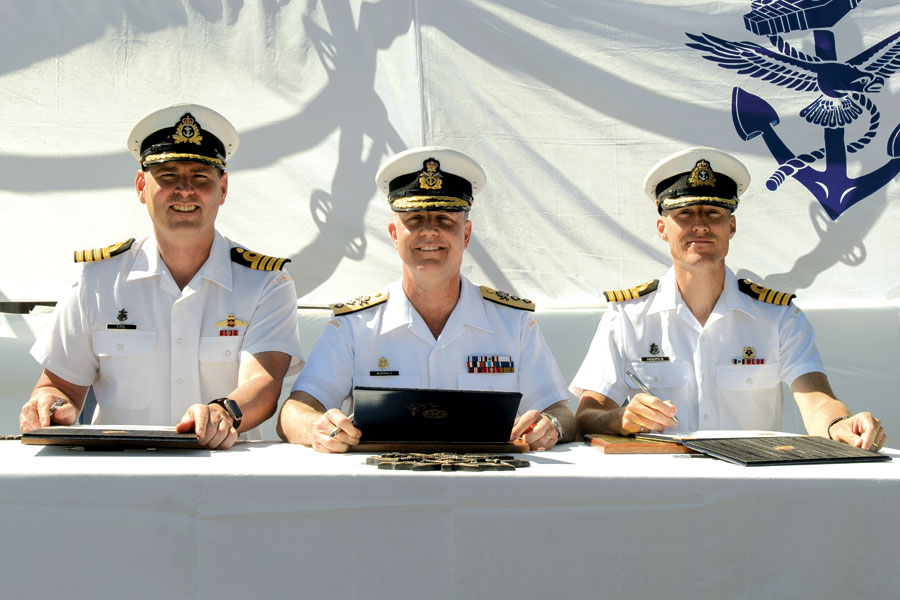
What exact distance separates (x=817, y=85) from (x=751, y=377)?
1.69 metres

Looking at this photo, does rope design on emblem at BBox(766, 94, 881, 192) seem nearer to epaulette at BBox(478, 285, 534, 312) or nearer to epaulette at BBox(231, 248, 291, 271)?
epaulette at BBox(478, 285, 534, 312)

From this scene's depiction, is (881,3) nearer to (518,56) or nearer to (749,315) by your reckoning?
(518,56)

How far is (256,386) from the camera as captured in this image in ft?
7.82

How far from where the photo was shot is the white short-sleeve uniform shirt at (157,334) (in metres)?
2.53

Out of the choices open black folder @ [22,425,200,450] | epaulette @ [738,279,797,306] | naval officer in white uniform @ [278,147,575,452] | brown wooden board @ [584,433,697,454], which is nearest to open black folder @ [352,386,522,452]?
brown wooden board @ [584,433,697,454]

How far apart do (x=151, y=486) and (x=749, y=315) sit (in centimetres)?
212

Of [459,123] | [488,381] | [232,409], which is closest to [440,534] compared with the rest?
[232,409]

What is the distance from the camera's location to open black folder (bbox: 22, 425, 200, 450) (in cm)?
158

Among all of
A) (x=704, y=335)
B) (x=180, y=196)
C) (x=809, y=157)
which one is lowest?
(x=704, y=335)

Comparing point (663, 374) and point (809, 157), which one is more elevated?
point (809, 157)

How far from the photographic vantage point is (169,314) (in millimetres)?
2596

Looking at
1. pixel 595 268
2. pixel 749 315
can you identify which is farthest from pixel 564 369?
pixel 749 315

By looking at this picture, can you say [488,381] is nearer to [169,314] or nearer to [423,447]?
[423,447]

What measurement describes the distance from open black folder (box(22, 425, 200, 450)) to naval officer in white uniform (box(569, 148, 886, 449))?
140cm
